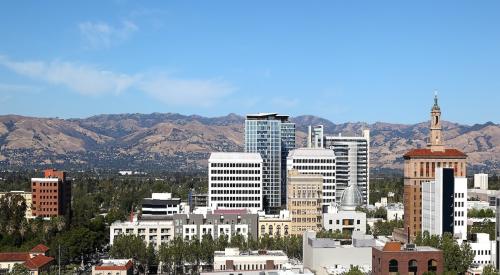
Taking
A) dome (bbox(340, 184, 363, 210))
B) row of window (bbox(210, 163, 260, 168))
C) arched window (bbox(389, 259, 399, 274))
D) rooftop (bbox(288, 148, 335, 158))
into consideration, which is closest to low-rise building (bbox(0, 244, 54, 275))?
row of window (bbox(210, 163, 260, 168))

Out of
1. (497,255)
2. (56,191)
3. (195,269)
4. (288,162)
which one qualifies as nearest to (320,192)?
(288,162)

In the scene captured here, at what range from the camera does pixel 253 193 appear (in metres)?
170

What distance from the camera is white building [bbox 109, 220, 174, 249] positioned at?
14612 centimetres

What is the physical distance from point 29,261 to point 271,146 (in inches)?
3389

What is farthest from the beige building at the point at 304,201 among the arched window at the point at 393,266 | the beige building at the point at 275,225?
the arched window at the point at 393,266

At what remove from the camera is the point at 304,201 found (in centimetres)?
15588

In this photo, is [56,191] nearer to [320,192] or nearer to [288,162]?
[288,162]

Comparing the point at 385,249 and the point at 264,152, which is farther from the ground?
the point at 264,152

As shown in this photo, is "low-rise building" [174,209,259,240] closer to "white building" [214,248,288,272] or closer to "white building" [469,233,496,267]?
"white building" [214,248,288,272]

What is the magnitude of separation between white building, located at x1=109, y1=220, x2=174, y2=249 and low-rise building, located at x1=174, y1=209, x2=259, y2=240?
185 centimetres

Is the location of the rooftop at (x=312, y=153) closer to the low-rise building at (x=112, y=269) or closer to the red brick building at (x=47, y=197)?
the red brick building at (x=47, y=197)

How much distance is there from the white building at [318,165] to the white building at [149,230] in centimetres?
3611

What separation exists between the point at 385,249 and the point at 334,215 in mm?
62114

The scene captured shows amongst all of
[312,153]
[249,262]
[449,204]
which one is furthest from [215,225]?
[449,204]
